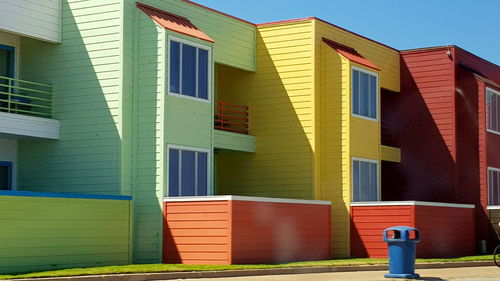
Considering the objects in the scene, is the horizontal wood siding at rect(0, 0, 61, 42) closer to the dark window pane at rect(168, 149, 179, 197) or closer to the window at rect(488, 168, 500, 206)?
the dark window pane at rect(168, 149, 179, 197)

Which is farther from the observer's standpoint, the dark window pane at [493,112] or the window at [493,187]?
the dark window pane at [493,112]

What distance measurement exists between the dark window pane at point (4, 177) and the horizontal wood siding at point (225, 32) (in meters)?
6.64

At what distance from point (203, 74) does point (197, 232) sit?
490 cm

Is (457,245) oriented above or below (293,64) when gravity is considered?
below

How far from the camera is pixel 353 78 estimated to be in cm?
3059

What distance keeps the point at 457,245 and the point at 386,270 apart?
23.8 ft

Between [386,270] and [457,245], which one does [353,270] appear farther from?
[457,245]

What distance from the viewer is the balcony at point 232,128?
96.8 ft

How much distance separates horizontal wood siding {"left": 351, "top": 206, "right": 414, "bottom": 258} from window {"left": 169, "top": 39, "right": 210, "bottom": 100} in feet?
22.3

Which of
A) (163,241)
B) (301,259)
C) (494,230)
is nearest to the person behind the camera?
(163,241)

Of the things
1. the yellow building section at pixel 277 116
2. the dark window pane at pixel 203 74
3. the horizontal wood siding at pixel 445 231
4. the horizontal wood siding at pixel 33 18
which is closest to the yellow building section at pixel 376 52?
the yellow building section at pixel 277 116

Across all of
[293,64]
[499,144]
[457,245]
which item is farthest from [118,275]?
[499,144]

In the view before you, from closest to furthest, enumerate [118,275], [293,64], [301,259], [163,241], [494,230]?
[118,275] → [163,241] → [301,259] → [293,64] → [494,230]

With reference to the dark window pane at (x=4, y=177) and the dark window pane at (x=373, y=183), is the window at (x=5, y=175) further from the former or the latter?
the dark window pane at (x=373, y=183)
